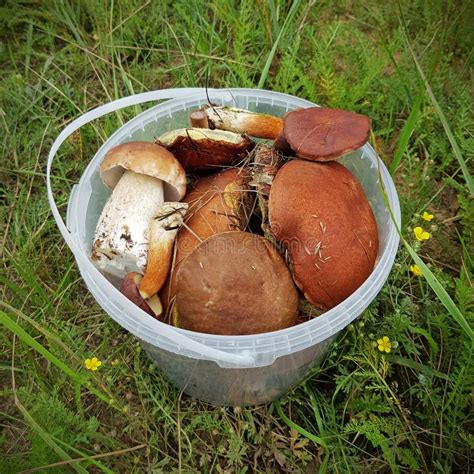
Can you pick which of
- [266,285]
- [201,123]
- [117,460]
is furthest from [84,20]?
[117,460]

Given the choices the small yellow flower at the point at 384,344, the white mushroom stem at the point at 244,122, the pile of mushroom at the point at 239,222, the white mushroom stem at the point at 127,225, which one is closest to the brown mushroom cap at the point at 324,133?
the pile of mushroom at the point at 239,222

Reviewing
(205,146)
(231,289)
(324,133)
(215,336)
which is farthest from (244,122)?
(215,336)

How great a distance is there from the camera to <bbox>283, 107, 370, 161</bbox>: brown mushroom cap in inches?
57.5

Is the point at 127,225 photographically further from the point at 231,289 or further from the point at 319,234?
the point at 319,234

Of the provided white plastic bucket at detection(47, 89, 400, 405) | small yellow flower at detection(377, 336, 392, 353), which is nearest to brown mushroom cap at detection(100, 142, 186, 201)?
white plastic bucket at detection(47, 89, 400, 405)

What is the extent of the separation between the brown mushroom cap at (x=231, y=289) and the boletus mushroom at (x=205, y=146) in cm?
40

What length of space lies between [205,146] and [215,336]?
25.8 inches

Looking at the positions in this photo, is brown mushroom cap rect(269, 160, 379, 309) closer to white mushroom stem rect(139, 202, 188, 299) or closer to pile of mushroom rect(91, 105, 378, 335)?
pile of mushroom rect(91, 105, 378, 335)

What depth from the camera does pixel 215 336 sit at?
1.25 meters

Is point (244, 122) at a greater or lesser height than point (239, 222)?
greater

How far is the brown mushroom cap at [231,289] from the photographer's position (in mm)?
1291

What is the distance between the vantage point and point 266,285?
1312 mm

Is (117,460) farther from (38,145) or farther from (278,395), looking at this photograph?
(38,145)

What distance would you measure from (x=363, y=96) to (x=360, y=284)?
44.0 inches
